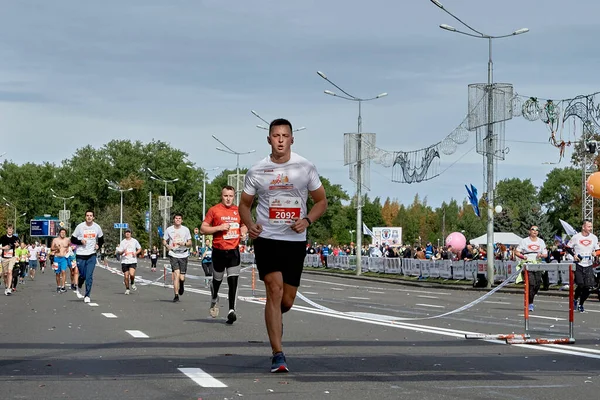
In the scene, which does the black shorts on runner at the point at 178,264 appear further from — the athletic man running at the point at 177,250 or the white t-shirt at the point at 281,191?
the white t-shirt at the point at 281,191

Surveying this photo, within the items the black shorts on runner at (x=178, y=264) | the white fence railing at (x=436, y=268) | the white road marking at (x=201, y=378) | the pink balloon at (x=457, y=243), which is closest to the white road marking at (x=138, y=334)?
the white road marking at (x=201, y=378)

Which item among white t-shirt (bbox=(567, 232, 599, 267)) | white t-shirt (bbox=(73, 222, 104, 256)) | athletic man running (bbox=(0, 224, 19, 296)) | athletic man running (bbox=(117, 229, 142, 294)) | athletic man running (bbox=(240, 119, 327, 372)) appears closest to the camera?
athletic man running (bbox=(240, 119, 327, 372))

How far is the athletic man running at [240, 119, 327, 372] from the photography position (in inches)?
356

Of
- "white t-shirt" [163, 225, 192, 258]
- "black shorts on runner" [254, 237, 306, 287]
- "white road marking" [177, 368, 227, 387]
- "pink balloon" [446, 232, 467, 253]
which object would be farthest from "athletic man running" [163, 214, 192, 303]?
"pink balloon" [446, 232, 467, 253]

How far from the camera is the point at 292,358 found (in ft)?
32.7

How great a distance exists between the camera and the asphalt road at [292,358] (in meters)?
7.67

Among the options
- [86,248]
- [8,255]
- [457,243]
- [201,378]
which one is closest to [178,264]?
[86,248]

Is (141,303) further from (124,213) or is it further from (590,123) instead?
(124,213)

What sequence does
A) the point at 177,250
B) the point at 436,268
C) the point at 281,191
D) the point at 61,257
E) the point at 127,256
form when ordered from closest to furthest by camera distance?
the point at 281,191, the point at 177,250, the point at 127,256, the point at 61,257, the point at 436,268

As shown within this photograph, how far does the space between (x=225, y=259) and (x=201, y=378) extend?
24.5ft

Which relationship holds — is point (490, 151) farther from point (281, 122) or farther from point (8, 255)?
point (281, 122)

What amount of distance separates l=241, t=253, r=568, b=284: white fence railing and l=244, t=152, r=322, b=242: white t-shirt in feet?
86.2

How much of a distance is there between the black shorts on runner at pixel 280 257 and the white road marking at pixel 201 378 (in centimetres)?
95

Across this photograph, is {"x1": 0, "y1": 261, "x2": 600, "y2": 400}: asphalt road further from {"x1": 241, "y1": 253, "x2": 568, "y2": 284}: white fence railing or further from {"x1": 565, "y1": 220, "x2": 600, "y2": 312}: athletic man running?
{"x1": 241, "y1": 253, "x2": 568, "y2": 284}: white fence railing
